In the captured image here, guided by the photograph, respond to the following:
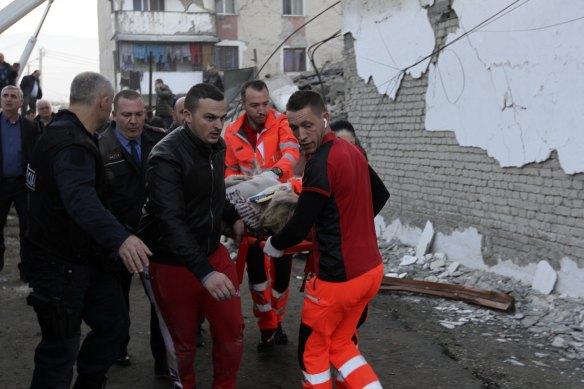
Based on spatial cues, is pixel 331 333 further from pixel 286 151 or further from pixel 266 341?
pixel 286 151

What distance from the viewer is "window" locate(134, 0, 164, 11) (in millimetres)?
36375

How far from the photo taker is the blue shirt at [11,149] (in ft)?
24.2

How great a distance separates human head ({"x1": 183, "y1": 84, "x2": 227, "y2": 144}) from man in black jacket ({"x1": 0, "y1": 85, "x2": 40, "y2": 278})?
4303 millimetres

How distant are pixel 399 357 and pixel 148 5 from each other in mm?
34618

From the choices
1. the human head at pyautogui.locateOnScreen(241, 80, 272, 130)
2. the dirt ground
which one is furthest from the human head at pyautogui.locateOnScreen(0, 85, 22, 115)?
the human head at pyautogui.locateOnScreen(241, 80, 272, 130)

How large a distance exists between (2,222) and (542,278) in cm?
611

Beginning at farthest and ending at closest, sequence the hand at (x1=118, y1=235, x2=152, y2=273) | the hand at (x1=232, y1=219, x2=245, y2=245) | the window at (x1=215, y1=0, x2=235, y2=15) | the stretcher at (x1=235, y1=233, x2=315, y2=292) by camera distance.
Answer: the window at (x1=215, y1=0, x2=235, y2=15)
the hand at (x1=232, y1=219, x2=245, y2=245)
the stretcher at (x1=235, y1=233, x2=315, y2=292)
the hand at (x1=118, y1=235, x2=152, y2=273)

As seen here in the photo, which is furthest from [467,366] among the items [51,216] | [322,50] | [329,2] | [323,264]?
[329,2]

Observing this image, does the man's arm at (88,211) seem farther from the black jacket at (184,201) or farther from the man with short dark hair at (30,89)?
the man with short dark hair at (30,89)

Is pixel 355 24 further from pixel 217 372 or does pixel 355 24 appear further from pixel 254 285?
pixel 217 372

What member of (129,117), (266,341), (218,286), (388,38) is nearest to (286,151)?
(129,117)

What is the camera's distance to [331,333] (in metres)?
3.66

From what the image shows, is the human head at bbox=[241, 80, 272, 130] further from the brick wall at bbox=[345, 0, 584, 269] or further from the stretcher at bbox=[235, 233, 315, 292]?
the brick wall at bbox=[345, 0, 584, 269]

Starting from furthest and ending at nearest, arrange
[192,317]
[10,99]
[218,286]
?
1. [10,99]
2. [192,317]
3. [218,286]
